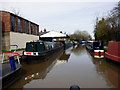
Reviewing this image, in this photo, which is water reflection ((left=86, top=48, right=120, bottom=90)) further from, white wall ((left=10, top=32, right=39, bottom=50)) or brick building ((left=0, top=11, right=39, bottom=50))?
white wall ((left=10, top=32, right=39, bottom=50))

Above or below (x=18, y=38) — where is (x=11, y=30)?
above

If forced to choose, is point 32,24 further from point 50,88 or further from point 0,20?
point 50,88

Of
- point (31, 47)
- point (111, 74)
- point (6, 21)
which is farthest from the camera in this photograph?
point (6, 21)

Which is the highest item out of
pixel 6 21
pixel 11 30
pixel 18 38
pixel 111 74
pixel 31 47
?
Answer: pixel 6 21

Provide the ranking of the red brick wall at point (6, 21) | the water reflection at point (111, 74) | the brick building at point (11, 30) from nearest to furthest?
the water reflection at point (111, 74) < the brick building at point (11, 30) < the red brick wall at point (6, 21)

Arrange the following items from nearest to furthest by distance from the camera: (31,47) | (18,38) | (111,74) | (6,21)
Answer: (111,74) < (31,47) < (6,21) < (18,38)

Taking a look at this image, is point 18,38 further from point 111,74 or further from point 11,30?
point 111,74

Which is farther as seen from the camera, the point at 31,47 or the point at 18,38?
the point at 18,38

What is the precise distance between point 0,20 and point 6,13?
149 centimetres

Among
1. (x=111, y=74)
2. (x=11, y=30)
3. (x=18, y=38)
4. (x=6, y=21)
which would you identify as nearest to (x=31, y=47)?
(x=111, y=74)

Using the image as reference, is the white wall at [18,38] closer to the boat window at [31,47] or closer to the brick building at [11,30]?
the brick building at [11,30]

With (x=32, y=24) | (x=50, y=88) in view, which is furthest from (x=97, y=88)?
(x=32, y=24)

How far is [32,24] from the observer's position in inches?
1068

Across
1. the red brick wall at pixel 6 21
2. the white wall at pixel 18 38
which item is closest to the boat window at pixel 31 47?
the white wall at pixel 18 38
